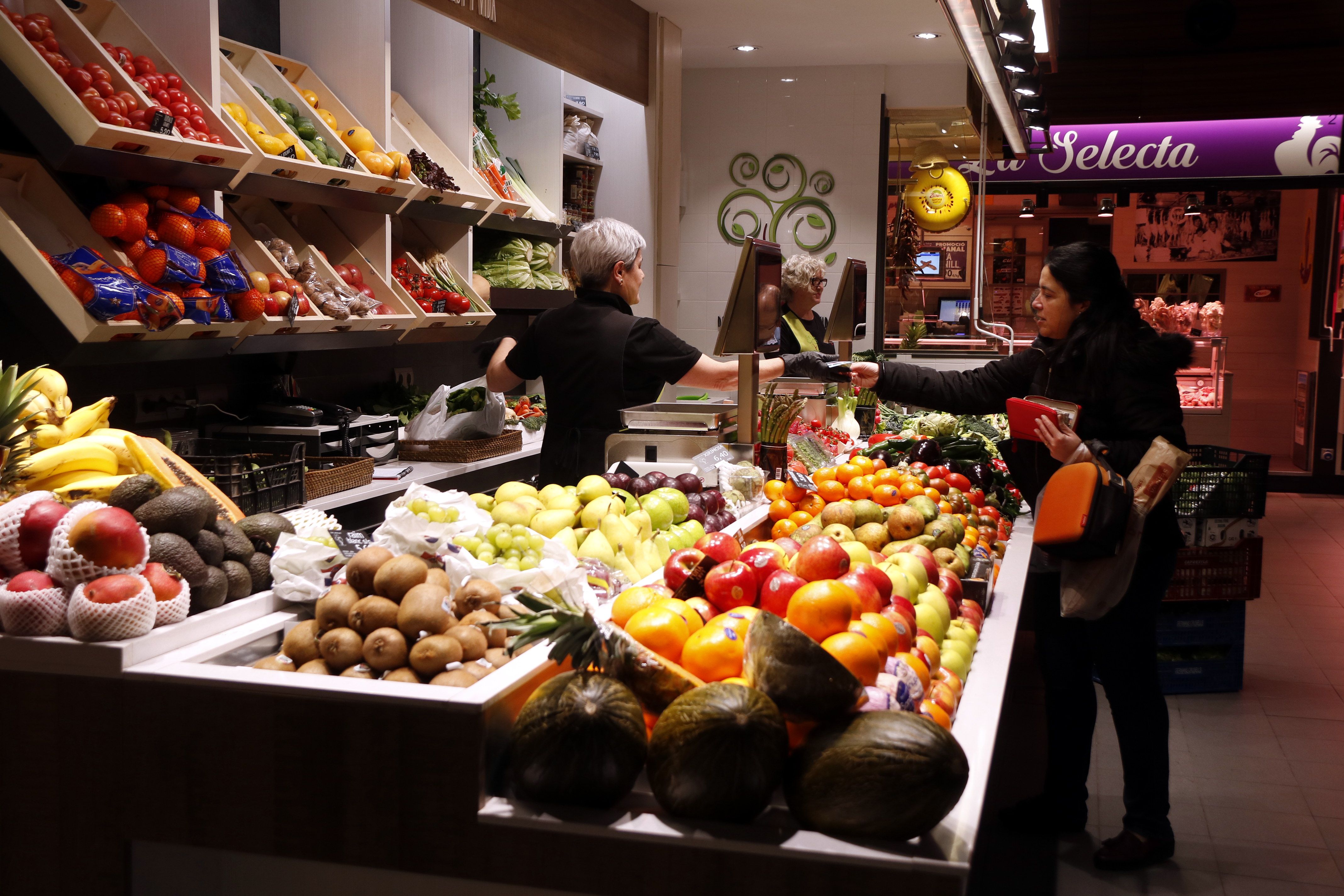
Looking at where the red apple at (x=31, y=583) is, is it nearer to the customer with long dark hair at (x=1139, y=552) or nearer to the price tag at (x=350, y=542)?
the price tag at (x=350, y=542)

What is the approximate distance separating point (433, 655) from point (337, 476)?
2550 mm

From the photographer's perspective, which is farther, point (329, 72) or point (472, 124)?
point (472, 124)

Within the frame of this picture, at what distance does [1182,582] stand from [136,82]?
426 centimetres

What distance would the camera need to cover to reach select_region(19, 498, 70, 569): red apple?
184 centimetres

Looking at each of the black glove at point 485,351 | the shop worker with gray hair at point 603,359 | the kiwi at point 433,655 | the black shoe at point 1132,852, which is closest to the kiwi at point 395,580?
the kiwi at point 433,655

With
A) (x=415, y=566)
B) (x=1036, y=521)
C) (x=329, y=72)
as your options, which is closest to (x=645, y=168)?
(x=329, y=72)

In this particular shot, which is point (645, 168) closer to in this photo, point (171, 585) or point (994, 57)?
point (994, 57)

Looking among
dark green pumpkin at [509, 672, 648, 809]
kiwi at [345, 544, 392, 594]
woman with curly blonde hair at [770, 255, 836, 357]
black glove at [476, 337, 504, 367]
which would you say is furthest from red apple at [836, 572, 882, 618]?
black glove at [476, 337, 504, 367]

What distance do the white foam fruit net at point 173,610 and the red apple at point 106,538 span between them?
83mm

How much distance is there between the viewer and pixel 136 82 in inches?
137

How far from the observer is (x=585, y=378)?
3.95 m

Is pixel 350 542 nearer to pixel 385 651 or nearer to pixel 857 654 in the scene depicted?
pixel 385 651

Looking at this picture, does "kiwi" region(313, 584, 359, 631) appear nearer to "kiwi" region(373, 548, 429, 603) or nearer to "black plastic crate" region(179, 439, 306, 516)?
"kiwi" region(373, 548, 429, 603)

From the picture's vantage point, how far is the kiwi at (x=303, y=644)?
1826 millimetres
